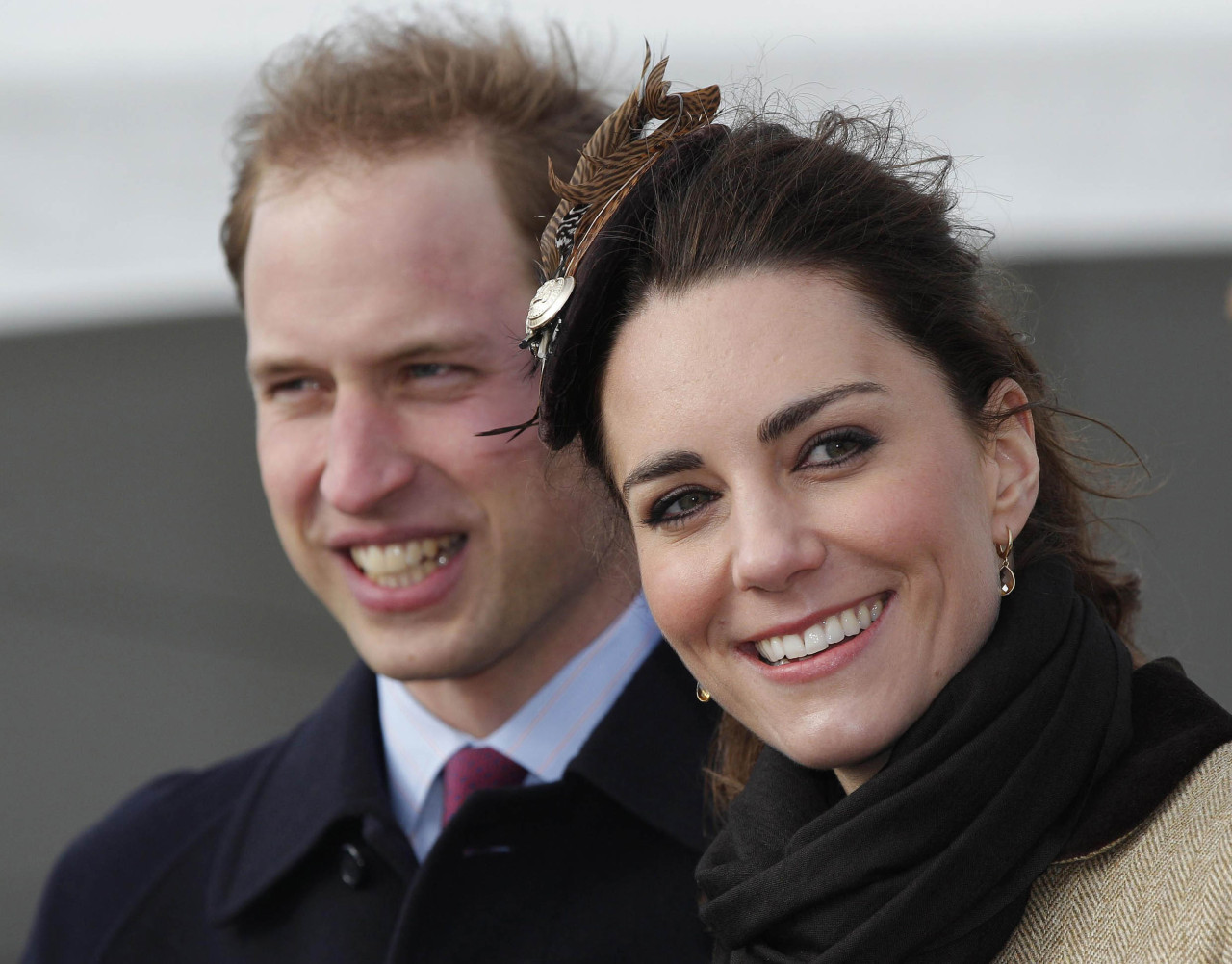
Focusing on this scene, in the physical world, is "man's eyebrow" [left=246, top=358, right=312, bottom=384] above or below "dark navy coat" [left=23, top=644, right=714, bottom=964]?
above

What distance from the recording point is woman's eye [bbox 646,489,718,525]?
6.00 feet

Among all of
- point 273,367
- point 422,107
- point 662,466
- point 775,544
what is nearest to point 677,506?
point 662,466

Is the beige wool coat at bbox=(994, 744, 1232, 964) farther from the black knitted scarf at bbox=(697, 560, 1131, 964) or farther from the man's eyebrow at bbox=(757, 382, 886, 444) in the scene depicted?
the man's eyebrow at bbox=(757, 382, 886, 444)

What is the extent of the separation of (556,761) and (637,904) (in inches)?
12.6

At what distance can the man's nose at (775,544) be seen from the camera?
5.58ft

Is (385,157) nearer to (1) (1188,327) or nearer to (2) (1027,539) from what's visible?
(2) (1027,539)

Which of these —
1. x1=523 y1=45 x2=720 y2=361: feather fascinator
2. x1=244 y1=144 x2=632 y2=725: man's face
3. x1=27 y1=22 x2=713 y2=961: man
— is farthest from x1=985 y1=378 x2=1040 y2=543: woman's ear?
x1=244 y1=144 x2=632 y2=725: man's face

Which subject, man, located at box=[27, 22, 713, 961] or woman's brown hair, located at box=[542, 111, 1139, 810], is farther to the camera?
man, located at box=[27, 22, 713, 961]

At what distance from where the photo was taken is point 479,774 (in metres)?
2.54

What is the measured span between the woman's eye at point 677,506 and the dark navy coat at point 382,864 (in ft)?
2.20

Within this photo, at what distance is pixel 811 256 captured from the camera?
178cm

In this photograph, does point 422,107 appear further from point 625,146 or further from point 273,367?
point 625,146

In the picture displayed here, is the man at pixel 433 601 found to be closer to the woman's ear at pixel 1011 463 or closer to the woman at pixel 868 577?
the woman at pixel 868 577

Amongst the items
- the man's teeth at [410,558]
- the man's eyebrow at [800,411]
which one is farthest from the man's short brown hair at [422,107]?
the man's eyebrow at [800,411]
